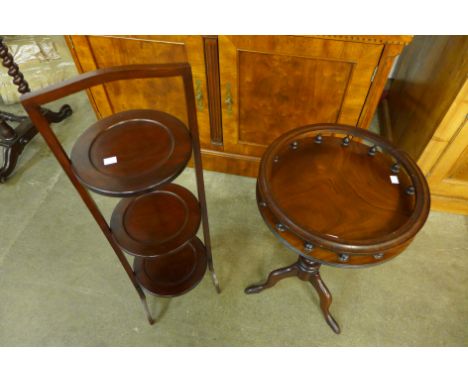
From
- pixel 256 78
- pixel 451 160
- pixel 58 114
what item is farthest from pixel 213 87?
pixel 58 114

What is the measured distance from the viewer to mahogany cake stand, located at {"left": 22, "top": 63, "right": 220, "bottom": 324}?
2.49 feet

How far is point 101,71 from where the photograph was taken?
2.33 ft

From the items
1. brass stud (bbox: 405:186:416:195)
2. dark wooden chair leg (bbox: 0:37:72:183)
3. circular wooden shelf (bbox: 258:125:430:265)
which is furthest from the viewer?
dark wooden chair leg (bbox: 0:37:72:183)

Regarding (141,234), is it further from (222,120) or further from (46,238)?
(46,238)

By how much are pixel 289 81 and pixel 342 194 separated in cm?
66

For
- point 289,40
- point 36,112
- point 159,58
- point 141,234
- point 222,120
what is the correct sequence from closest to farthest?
point 36,112
point 141,234
point 289,40
point 159,58
point 222,120

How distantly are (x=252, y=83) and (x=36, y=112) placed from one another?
40.2 inches

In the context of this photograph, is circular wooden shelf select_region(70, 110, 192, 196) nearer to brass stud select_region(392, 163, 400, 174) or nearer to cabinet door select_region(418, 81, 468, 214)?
Answer: brass stud select_region(392, 163, 400, 174)

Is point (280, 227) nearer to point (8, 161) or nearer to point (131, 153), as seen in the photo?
point (131, 153)

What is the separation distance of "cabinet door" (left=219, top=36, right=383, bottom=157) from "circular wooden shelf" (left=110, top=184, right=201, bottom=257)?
597 millimetres

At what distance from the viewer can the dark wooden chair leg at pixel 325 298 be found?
1427 mm

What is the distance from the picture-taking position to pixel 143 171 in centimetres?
88

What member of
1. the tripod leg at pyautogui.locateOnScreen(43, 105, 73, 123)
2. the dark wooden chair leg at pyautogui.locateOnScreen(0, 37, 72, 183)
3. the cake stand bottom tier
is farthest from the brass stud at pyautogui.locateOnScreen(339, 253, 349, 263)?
the tripod leg at pyautogui.locateOnScreen(43, 105, 73, 123)
